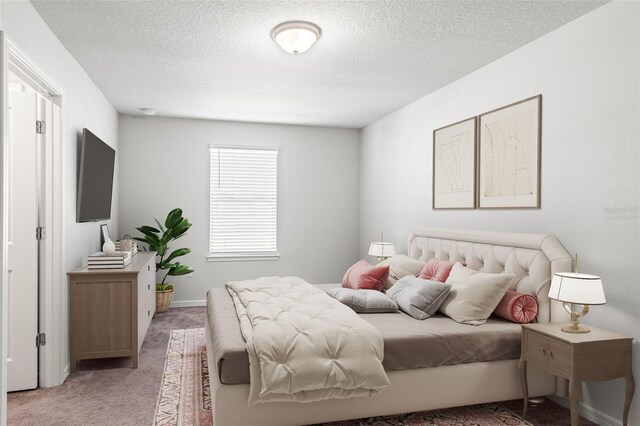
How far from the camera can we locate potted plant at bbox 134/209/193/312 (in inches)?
212

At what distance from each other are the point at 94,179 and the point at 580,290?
391 cm

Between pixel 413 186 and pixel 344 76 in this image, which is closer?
pixel 344 76

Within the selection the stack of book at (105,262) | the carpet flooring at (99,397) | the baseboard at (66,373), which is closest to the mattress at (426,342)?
the carpet flooring at (99,397)

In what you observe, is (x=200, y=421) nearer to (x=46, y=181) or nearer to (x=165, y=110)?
(x=46, y=181)

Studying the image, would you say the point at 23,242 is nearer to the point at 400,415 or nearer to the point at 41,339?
the point at 41,339

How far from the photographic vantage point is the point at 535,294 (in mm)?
2955

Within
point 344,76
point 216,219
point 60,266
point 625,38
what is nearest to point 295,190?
point 216,219

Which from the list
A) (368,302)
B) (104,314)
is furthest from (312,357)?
(104,314)

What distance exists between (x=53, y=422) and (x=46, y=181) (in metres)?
1.63

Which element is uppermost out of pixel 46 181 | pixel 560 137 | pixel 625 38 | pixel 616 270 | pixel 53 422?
pixel 625 38

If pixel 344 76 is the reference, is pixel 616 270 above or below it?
below

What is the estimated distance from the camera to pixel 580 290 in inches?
93.7

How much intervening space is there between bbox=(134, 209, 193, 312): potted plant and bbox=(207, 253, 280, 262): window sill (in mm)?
504

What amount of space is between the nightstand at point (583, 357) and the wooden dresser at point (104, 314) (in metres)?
2.97
